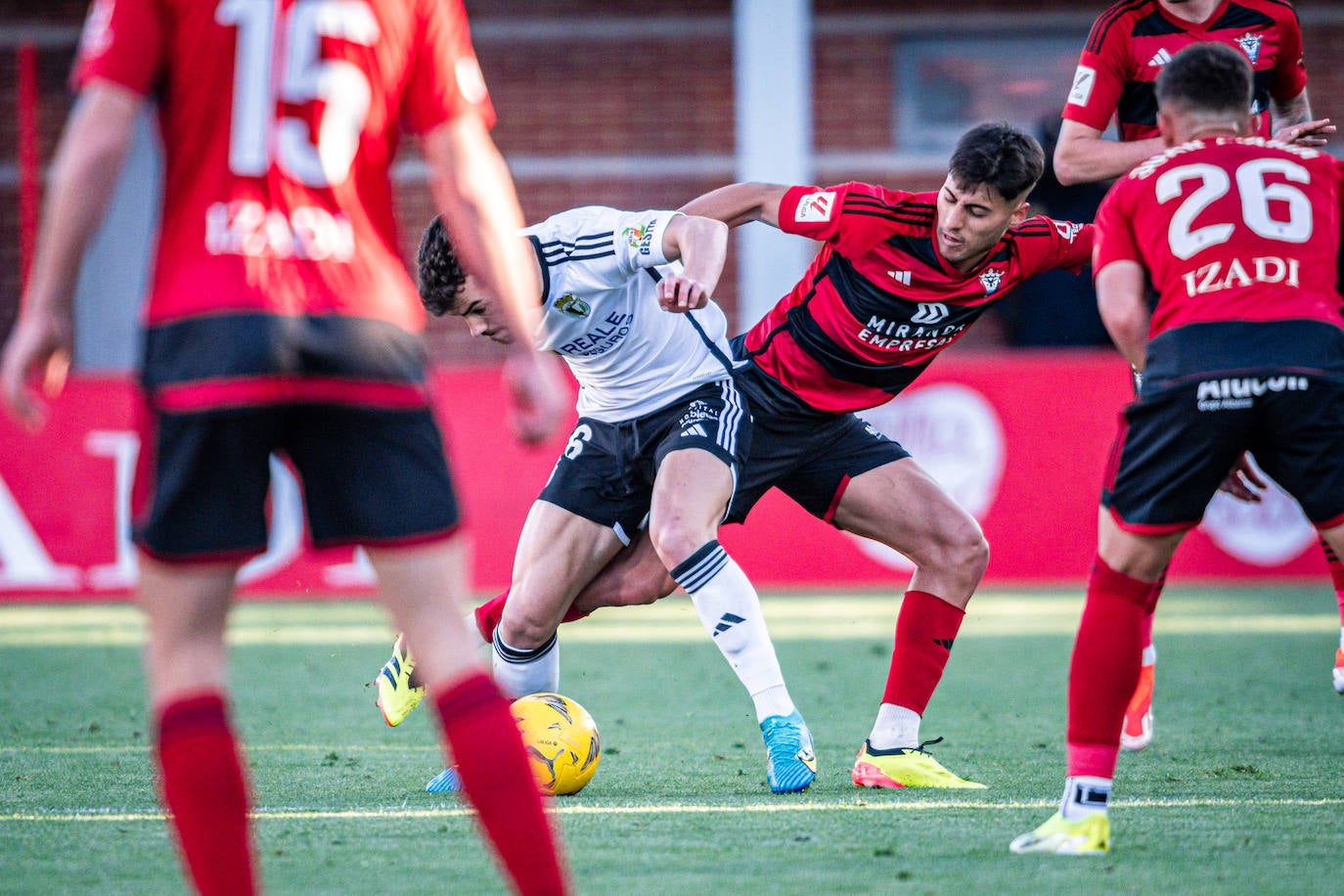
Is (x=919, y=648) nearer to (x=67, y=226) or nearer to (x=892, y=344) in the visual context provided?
(x=892, y=344)

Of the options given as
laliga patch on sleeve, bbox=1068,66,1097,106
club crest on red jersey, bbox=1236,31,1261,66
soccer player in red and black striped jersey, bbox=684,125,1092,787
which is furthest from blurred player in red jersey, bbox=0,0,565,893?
club crest on red jersey, bbox=1236,31,1261,66

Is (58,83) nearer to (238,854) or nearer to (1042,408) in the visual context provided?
(1042,408)

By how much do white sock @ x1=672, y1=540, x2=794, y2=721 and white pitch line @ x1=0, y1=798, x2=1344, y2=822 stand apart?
398 mm

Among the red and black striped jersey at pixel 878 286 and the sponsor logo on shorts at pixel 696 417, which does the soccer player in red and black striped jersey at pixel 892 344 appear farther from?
the sponsor logo on shorts at pixel 696 417

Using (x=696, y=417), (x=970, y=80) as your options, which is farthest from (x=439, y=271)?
(x=970, y=80)

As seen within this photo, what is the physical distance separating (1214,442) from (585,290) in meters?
2.13

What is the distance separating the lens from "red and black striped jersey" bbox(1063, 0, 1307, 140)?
5000 millimetres

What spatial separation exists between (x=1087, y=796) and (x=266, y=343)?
201 centimetres

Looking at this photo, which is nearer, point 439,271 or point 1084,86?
point 439,271

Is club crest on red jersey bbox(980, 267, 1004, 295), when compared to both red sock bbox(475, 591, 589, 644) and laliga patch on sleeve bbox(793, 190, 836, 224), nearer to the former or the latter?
laliga patch on sleeve bbox(793, 190, 836, 224)

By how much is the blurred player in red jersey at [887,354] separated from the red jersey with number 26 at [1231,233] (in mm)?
1106

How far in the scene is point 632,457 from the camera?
4.96 meters

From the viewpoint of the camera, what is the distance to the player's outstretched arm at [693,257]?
3.82 meters

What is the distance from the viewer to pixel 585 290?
15.9ft
